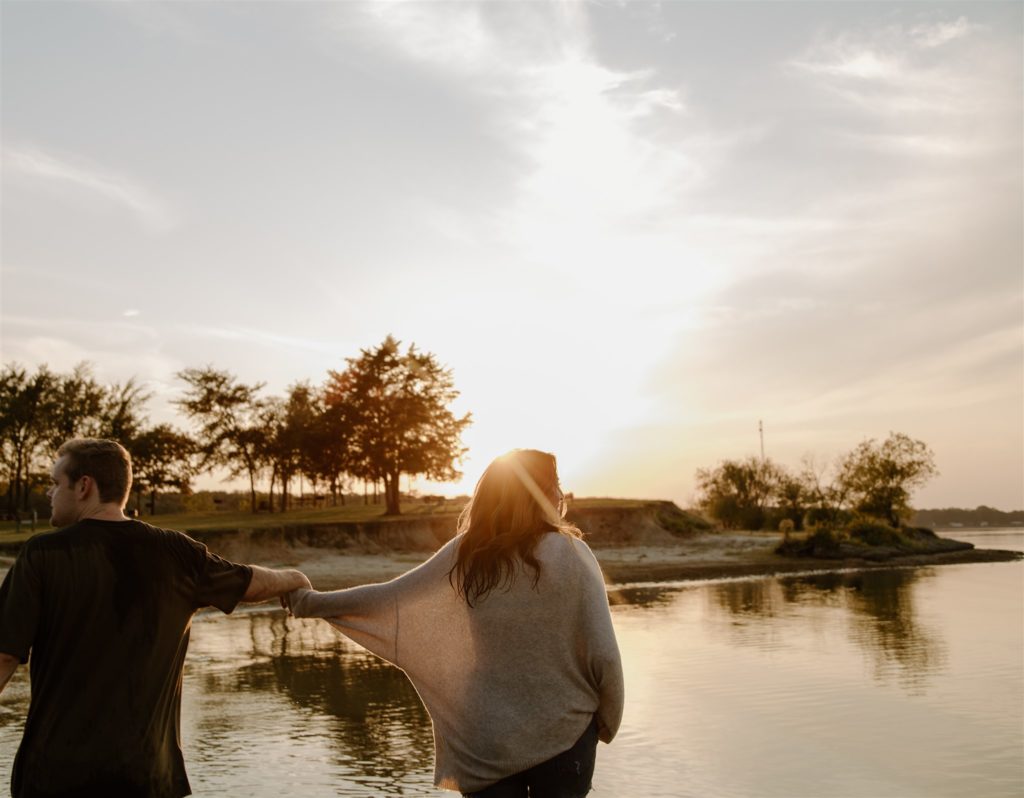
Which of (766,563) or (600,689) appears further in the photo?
(766,563)

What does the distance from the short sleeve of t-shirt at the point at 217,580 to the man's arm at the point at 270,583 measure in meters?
0.06

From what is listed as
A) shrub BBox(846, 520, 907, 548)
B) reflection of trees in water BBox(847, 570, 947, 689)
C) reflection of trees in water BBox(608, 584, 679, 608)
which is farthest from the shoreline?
reflection of trees in water BBox(847, 570, 947, 689)

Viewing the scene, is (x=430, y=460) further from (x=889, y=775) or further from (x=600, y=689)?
(x=600, y=689)

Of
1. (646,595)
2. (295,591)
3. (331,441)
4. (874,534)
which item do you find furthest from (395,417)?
(295,591)

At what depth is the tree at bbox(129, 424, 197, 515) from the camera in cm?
5744

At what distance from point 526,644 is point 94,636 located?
1.69 metres

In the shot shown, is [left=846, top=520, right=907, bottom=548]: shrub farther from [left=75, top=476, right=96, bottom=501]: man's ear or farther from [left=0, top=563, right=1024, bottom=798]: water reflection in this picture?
[left=75, top=476, right=96, bottom=501]: man's ear

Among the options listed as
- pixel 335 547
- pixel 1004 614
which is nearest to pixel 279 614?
pixel 335 547

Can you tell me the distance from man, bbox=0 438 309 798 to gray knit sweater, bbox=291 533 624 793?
1.13m

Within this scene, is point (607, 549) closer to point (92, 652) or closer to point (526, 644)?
point (526, 644)

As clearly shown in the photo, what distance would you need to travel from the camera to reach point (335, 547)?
131 feet

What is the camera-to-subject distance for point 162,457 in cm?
5825

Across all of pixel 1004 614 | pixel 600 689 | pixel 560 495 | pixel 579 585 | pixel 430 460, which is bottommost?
pixel 1004 614

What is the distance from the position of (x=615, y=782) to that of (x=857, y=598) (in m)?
23.5
